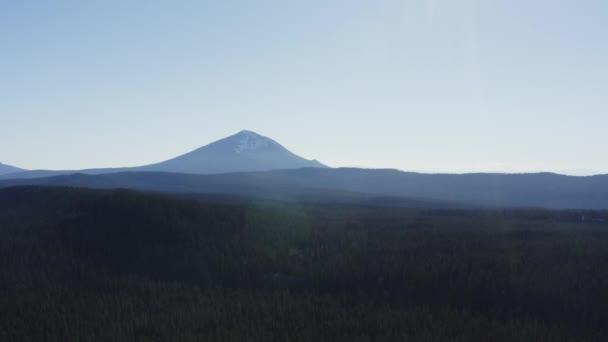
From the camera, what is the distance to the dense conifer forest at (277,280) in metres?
7.81

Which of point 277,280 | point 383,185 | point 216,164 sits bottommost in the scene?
point 277,280

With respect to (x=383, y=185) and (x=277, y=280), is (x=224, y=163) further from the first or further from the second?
(x=277, y=280)

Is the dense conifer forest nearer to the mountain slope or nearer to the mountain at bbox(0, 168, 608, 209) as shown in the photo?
the mountain at bbox(0, 168, 608, 209)

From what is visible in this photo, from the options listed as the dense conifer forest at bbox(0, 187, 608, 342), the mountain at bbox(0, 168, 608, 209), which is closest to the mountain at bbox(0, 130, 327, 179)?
the mountain at bbox(0, 168, 608, 209)

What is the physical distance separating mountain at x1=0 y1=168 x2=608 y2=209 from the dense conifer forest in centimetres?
4290

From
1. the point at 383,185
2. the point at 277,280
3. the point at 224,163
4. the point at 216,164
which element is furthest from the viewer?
the point at 224,163

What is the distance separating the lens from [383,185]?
342 ft

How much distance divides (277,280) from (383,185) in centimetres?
9527

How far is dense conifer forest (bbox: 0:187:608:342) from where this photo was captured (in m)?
7.81

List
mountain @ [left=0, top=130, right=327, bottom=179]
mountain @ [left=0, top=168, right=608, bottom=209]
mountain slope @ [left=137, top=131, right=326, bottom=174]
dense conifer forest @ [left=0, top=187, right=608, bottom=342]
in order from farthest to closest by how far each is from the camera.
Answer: mountain slope @ [left=137, top=131, right=326, bottom=174]
mountain @ [left=0, top=130, right=327, bottom=179]
mountain @ [left=0, top=168, right=608, bottom=209]
dense conifer forest @ [left=0, top=187, right=608, bottom=342]

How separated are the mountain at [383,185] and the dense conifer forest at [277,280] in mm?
42897

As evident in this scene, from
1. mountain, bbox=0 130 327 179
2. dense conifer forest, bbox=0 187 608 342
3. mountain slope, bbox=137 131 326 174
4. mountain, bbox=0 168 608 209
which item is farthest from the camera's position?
mountain slope, bbox=137 131 326 174

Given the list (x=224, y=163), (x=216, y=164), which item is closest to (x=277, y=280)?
(x=216, y=164)

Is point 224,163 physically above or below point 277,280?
above
